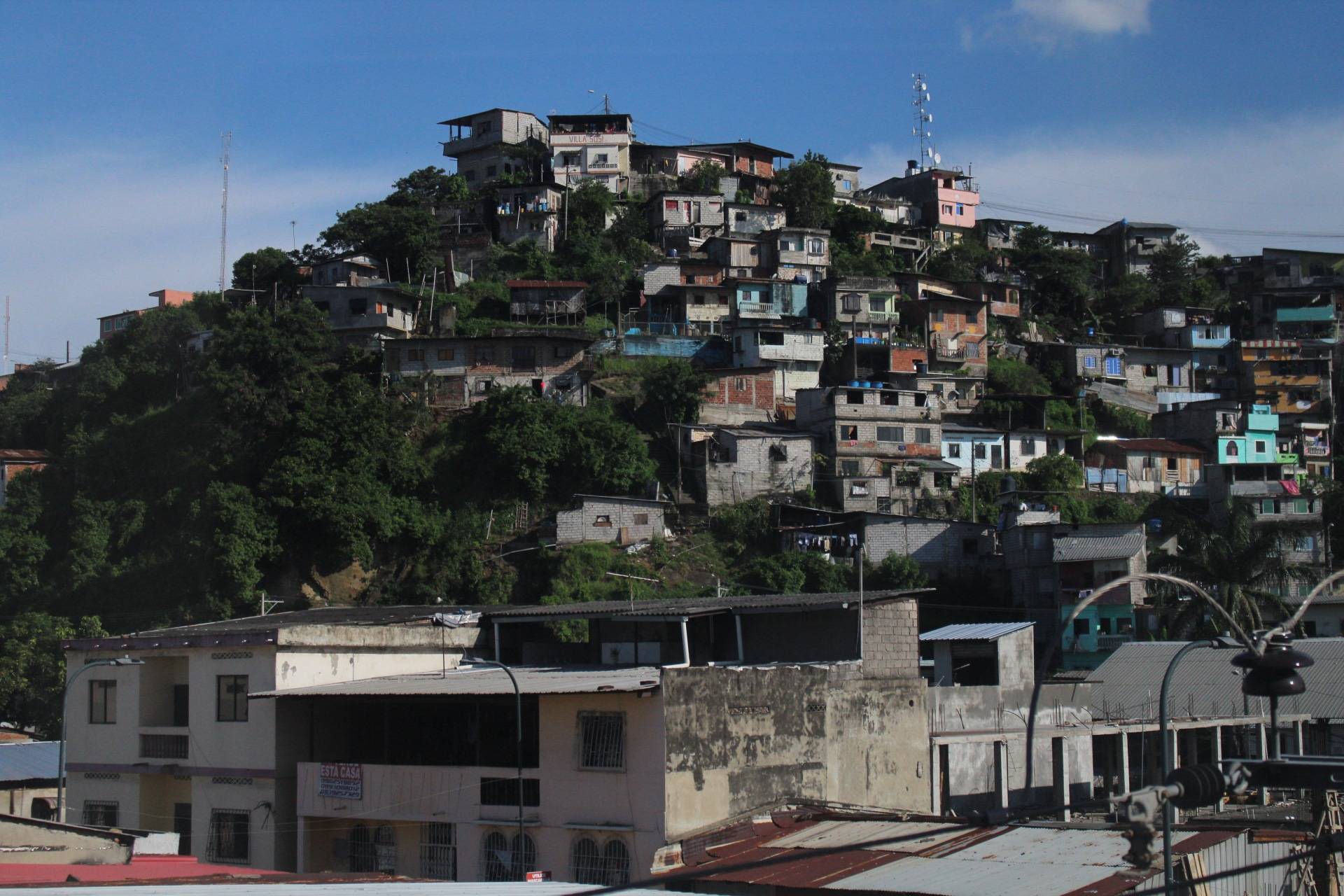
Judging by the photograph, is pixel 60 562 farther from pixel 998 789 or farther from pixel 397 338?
pixel 998 789

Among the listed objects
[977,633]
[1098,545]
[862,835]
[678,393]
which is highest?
[678,393]

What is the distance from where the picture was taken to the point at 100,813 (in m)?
28.8

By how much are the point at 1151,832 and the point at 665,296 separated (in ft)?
196

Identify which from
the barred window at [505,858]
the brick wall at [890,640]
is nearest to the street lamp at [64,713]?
the barred window at [505,858]

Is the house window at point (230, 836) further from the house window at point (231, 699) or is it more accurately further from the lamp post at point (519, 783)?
the lamp post at point (519, 783)

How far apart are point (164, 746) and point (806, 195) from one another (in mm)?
56212

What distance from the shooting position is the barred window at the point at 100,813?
28.6 metres

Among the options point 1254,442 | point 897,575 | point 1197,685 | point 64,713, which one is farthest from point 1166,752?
point 1254,442

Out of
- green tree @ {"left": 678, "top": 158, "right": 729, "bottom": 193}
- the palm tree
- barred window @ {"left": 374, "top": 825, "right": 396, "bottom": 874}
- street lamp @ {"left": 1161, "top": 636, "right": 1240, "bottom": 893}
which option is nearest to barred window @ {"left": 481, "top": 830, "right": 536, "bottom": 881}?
barred window @ {"left": 374, "top": 825, "right": 396, "bottom": 874}

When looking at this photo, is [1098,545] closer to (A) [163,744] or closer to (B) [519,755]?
(A) [163,744]

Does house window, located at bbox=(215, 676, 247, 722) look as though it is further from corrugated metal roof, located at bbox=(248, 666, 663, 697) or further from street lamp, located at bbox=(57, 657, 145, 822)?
street lamp, located at bbox=(57, 657, 145, 822)

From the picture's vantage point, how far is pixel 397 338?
62.3 meters

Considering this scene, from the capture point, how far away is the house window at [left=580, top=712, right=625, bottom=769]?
874 inches

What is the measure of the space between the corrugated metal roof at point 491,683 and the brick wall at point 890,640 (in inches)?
160
